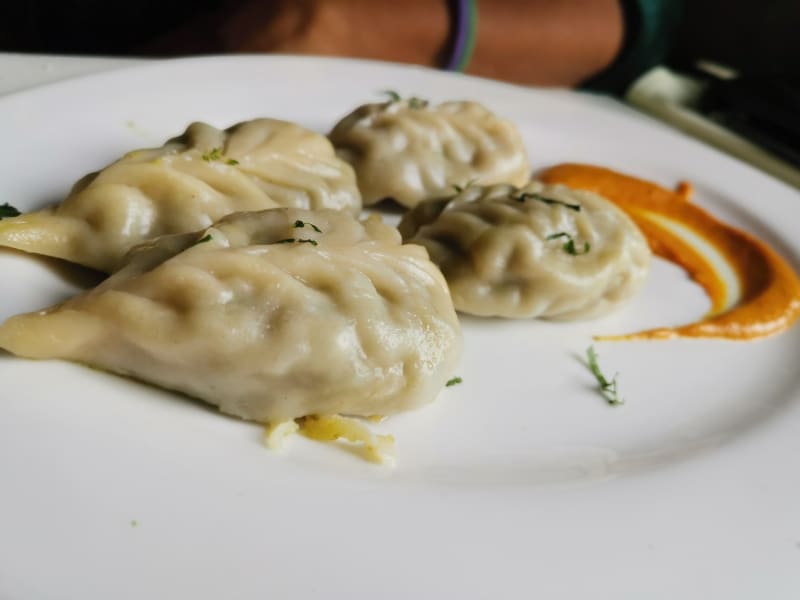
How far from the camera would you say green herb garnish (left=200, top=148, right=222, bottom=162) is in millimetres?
2254

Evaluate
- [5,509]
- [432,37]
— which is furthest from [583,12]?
[5,509]

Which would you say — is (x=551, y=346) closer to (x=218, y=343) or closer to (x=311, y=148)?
(x=311, y=148)

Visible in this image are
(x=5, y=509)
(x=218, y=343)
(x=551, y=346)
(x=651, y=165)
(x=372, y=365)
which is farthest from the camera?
(x=651, y=165)

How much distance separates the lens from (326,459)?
68.9 inches

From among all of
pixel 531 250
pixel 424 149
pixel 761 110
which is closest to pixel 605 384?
pixel 531 250

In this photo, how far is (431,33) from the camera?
454cm

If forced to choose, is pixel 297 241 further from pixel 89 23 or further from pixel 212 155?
pixel 89 23

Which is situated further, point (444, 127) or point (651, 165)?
point (651, 165)

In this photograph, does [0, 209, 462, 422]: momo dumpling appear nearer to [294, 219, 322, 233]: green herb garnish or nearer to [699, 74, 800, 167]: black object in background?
[294, 219, 322, 233]: green herb garnish

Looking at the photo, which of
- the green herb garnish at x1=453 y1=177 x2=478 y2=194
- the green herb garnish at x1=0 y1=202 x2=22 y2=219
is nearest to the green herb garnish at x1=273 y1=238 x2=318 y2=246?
the green herb garnish at x1=0 y1=202 x2=22 y2=219

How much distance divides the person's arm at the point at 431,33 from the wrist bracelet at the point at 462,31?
0.05 m

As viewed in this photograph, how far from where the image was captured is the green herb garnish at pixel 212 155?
88.7 inches

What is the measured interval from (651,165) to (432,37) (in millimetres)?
1523

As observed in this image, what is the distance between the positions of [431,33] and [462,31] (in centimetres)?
17
